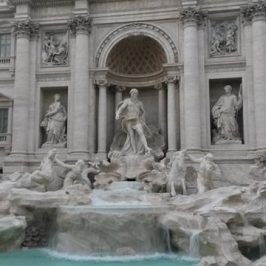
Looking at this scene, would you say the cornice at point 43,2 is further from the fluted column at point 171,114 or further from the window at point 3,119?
the fluted column at point 171,114

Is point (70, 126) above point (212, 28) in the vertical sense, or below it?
below

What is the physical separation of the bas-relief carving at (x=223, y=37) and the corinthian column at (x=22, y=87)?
9456 millimetres

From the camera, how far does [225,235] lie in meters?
12.4

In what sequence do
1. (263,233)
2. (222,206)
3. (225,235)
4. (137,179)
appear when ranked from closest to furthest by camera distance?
(225,235)
(263,233)
(222,206)
(137,179)

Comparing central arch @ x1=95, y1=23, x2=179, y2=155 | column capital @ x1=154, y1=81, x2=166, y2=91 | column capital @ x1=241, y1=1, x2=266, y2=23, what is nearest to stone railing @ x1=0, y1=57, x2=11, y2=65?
central arch @ x1=95, y1=23, x2=179, y2=155

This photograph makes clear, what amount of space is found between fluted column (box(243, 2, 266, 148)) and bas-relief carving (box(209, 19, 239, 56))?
0.92 meters

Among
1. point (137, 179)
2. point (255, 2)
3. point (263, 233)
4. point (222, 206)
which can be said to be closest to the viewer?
point (263, 233)

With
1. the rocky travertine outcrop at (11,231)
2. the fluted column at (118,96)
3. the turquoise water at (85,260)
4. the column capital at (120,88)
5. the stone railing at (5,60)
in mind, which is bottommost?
the turquoise water at (85,260)

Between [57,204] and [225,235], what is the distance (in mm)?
6450

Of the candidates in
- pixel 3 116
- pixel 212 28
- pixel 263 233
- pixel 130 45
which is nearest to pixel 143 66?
pixel 130 45

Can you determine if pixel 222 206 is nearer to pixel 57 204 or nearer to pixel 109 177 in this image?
pixel 57 204

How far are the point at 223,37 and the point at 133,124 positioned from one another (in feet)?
21.0

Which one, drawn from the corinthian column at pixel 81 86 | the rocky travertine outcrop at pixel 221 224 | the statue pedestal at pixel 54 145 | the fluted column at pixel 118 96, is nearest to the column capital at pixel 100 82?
the corinthian column at pixel 81 86

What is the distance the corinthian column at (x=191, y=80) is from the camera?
68.6 ft
